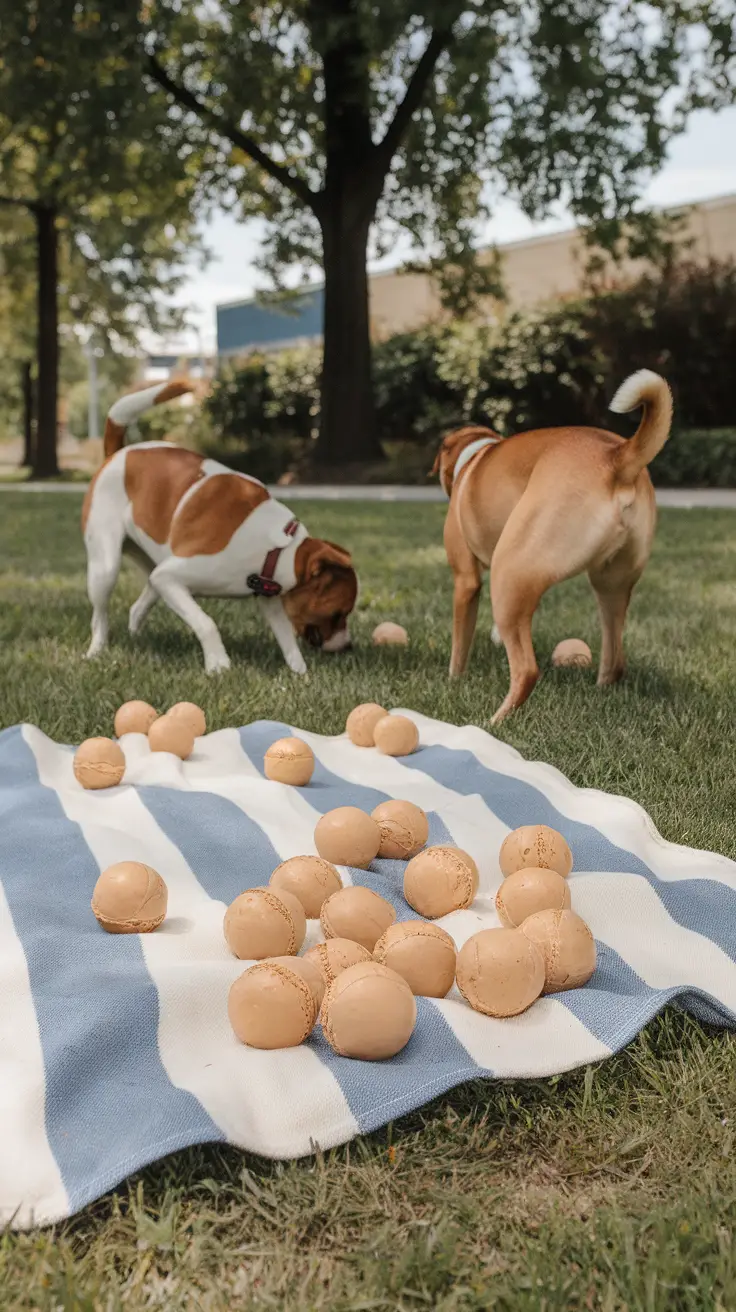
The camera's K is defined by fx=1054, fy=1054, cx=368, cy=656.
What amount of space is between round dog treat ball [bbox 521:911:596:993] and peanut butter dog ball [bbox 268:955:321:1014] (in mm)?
395

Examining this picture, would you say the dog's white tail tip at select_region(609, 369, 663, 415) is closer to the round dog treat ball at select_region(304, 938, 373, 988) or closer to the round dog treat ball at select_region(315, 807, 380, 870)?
the round dog treat ball at select_region(315, 807, 380, 870)

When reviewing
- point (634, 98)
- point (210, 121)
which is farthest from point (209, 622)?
point (210, 121)

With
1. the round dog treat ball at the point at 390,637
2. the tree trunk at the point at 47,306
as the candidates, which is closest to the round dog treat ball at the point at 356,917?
the round dog treat ball at the point at 390,637

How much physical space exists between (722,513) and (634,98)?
607 centimetres

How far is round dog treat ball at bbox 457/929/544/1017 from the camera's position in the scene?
1.83 meters

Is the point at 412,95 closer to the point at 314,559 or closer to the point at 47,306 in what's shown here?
the point at 47,306

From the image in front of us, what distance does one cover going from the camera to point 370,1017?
5.57 ft

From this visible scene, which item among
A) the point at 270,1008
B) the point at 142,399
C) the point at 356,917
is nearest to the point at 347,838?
the point at 356,917

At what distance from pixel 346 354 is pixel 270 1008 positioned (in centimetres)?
1595

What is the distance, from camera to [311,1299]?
1277mm

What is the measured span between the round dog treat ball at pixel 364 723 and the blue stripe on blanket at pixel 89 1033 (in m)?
1.21

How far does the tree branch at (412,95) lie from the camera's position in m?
14.2

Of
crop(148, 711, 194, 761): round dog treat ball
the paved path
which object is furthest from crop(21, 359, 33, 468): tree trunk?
crop(148, 711, 194, 761): round dog treat ball

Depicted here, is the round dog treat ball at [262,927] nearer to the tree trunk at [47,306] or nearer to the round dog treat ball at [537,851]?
the round dog treat ball at [537,851]
